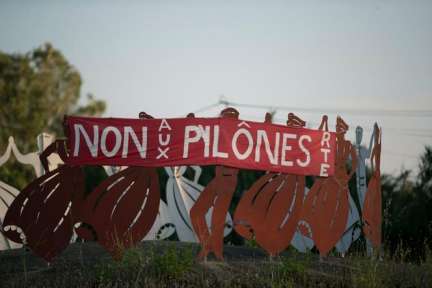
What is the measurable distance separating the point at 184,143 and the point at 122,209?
1.39 metres

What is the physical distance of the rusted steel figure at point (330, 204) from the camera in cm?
1077

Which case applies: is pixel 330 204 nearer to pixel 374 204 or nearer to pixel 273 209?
pixel 374 204

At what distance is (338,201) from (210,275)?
3422 millimetres

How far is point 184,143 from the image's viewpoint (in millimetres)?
9773

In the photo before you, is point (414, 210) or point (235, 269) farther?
point (414, 210)

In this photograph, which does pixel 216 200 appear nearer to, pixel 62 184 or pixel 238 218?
pixel 238 218

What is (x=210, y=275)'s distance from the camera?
28.0 feet

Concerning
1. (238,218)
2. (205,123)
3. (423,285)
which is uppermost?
(205,123)

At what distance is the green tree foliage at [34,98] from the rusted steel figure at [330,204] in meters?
23.3

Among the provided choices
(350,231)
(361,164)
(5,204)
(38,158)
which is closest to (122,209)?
(38,158)

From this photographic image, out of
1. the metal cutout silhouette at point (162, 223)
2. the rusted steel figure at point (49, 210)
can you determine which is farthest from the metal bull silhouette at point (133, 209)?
the metal cutout silhouette at point (162, 223)

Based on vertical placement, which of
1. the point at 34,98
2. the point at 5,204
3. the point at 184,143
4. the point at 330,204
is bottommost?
the point at 5,204

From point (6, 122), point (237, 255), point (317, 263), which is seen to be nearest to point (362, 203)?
point (317, 263)

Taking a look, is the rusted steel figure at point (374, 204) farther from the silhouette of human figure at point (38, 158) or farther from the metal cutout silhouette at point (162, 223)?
the silhouette of human figure at point (38, 158)
